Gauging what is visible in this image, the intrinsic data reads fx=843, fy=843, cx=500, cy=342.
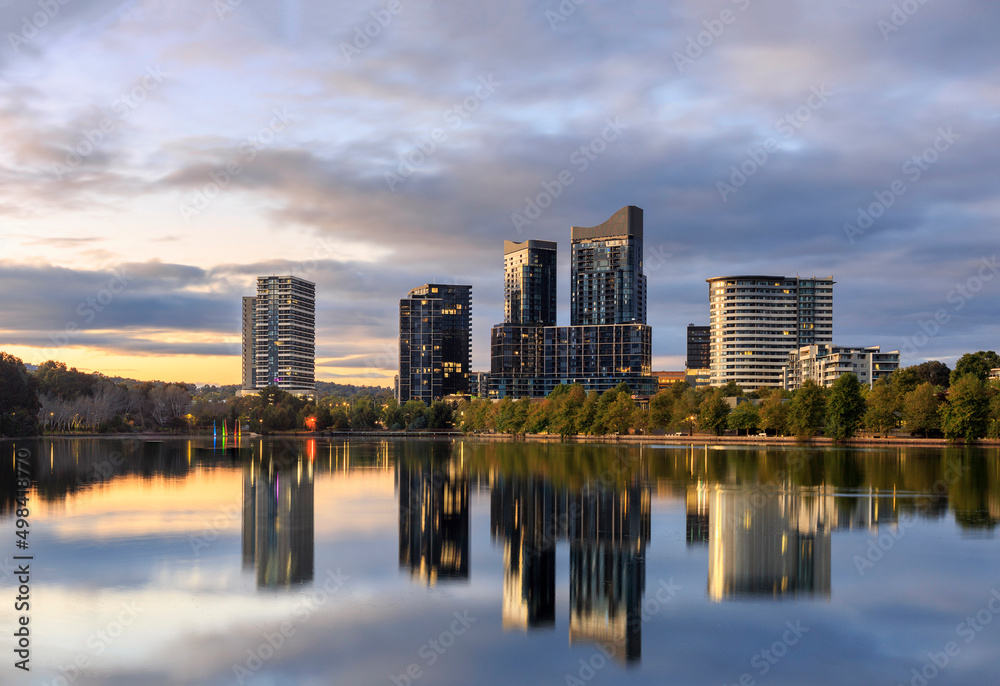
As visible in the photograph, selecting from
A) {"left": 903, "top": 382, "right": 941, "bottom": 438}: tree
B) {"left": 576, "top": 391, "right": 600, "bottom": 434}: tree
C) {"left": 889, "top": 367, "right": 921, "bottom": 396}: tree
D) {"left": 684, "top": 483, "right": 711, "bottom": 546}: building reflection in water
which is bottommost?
{"left": 576, "top": 391, "right": 600, "bottom": 434}: tree

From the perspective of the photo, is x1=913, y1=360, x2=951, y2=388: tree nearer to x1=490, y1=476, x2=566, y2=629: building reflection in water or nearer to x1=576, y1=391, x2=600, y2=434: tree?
x1=576, y1=391, x2=600, y2=434: tree

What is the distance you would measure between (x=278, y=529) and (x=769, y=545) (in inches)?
777

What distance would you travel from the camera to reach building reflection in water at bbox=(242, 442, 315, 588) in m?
26.5

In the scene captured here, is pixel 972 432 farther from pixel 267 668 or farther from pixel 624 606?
pixel 267 668

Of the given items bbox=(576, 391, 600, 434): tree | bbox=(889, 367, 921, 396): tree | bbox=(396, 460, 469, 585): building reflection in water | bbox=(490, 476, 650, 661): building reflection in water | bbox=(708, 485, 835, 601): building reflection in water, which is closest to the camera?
bbox=(490, 476, 650, 661): building reflection in water

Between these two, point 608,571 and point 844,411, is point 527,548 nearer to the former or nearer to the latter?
point 608,571

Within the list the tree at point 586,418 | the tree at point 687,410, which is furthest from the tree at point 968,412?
the tree at point 586,418

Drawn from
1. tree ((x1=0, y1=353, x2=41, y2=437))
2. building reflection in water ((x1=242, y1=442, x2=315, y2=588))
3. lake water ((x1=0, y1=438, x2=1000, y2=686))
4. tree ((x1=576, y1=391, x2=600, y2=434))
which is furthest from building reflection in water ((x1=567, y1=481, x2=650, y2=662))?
tree ((x1=0, y1=353, x2=41, y2=437))

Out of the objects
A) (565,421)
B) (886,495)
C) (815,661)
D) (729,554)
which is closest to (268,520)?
(729,554)

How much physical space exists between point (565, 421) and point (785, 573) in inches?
6212

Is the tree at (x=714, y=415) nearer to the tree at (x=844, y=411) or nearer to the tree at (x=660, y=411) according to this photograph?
the tree at (x=660, y=411)

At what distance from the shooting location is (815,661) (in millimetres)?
17906

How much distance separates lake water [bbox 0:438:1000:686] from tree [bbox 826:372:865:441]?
8728cm

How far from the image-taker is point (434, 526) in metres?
36.5
